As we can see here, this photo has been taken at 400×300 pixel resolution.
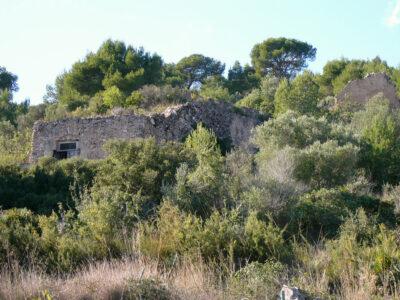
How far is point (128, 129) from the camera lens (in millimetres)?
19891

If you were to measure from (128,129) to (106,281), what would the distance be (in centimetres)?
1279

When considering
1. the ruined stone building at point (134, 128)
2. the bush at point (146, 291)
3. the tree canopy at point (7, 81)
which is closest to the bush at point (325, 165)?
the ruined stone building at point (134, 128)

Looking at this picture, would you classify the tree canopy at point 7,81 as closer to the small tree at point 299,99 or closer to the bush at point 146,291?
the small tree at point 299,99

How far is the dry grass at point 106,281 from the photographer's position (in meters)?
7.02

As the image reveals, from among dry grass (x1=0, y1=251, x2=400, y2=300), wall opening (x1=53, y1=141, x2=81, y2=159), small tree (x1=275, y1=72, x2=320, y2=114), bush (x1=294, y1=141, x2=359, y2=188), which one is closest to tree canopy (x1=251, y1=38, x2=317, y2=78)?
small tree (x1=275, y1=72, x2=320, y2=114)

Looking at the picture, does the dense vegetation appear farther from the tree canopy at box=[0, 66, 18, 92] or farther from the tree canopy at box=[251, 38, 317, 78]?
the tree canopy at box=[0, 66, 18, 92]

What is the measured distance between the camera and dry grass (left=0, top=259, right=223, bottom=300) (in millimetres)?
7016

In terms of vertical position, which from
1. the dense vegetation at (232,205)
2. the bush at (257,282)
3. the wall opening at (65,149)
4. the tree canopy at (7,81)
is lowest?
the bush at (257,282)

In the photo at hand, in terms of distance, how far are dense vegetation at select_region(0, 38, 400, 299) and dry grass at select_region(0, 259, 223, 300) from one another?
0.30 meters

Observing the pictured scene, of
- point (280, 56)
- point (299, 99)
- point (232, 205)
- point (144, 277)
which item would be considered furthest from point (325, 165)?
point (280, 56)

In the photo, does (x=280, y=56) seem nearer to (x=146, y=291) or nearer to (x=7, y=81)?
(x=7, y=81)

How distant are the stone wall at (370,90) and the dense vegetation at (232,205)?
386 centimetres

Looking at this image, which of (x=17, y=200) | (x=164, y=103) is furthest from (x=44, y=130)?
(x=17, y=200)

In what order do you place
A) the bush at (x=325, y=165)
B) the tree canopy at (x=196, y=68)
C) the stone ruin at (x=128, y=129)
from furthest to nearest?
the tree canopy at (x=196, y=68)
the stone ruin at (x=128, y=129)
the bush at (x=325, y=165)
